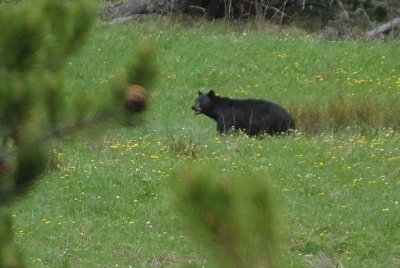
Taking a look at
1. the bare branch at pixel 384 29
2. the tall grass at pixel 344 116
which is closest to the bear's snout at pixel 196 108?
the tall grass at pixel 344 116

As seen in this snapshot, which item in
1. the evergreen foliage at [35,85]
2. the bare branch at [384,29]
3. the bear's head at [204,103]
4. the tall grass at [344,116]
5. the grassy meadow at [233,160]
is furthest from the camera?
the bare branch at [384,29]

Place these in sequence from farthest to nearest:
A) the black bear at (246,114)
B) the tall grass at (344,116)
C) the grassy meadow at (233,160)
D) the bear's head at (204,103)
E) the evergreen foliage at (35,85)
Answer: the bear's head at (204,103) < the tall grass at (344,116) < the black bear at (246,114) < the grassy meadow at (233,160) < the evergreen foliage at (35,85)

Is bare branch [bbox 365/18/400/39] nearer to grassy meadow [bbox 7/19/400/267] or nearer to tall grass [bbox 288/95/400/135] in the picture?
grassy meadow [bbox 7/19/400/267]

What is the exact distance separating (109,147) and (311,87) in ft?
24.1

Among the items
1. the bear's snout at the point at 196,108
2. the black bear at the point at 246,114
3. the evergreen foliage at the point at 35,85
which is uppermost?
the evergreen foliage at the point at 35,85

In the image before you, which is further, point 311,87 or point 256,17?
point 256,17

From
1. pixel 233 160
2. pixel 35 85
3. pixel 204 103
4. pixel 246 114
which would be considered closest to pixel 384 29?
pixel 204 103

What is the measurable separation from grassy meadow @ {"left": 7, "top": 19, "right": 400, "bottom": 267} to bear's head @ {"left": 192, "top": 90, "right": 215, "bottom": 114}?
33 centimetres

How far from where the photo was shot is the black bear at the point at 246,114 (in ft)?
55.5

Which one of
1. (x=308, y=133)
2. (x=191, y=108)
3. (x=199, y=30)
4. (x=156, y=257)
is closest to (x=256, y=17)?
(x=199, y=30)

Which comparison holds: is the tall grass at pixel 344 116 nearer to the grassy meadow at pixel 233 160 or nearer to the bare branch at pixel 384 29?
the grassy meadow at pixel 233 160

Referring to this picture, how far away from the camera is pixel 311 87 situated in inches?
837

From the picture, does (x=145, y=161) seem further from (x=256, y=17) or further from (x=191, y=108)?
(x=256, y=17)

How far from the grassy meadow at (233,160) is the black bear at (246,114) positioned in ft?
1.40
